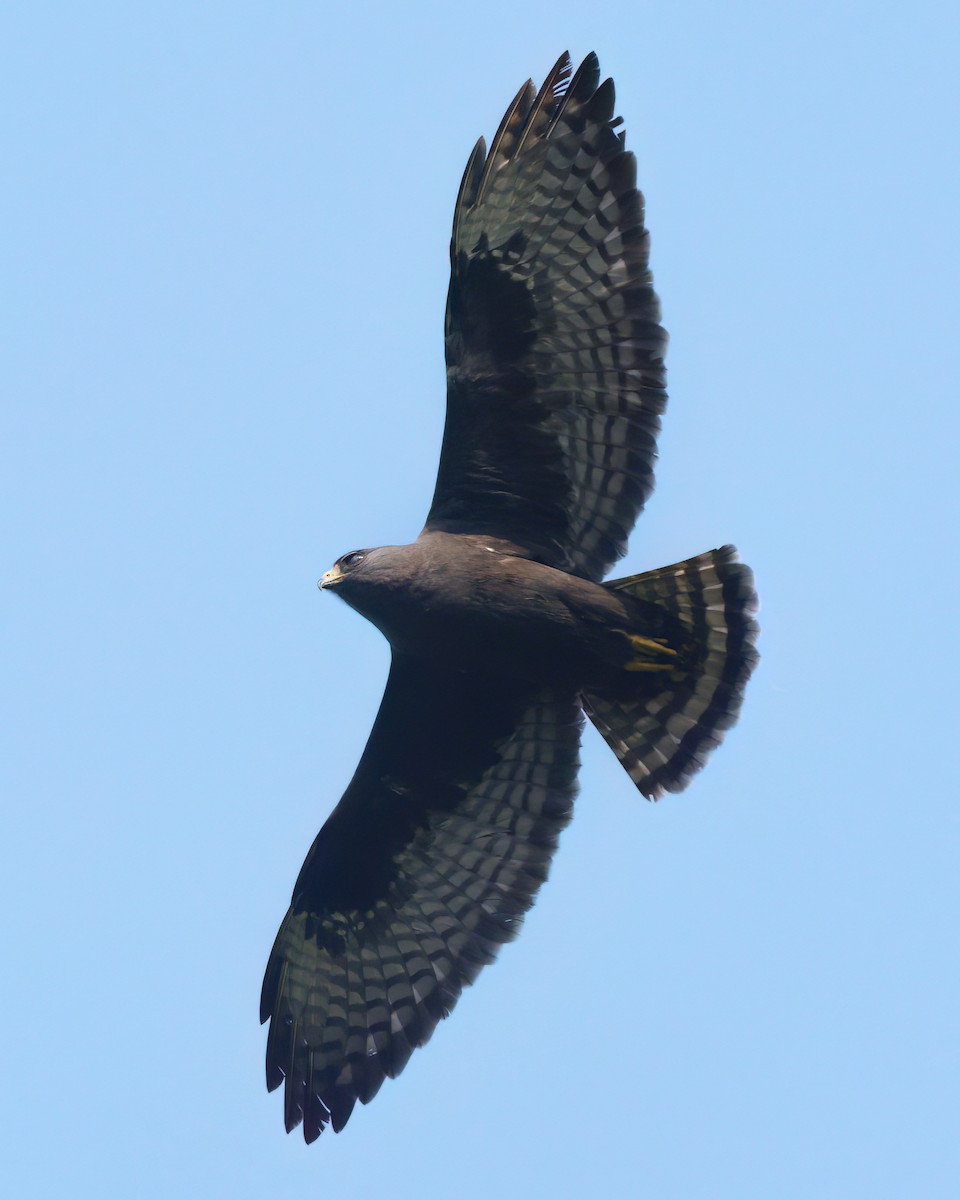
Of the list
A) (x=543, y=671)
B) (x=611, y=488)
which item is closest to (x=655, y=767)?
(x=543, y=671)

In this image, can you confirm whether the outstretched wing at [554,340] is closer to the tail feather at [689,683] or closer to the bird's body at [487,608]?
the bird's body at [487,608]

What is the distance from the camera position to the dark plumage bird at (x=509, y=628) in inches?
407

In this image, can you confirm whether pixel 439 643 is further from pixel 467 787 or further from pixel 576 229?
pixel 576 229

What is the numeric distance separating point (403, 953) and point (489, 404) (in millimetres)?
3501

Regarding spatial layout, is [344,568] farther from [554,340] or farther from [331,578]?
[554,340]

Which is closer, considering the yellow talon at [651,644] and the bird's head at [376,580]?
the bird's head at [376,580]

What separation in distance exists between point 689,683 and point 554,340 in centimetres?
215

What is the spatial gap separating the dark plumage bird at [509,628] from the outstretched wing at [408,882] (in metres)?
0.01

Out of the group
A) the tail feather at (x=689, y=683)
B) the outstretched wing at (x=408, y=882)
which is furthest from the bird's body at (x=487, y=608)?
the outstretched wing at (x=408, y=882)

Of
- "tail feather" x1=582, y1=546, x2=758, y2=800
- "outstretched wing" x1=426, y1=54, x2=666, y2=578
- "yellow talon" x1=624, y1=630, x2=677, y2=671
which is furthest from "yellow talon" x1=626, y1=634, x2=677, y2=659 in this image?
"outstretched wing" x1=426, y1=54, x2=666, y2=578

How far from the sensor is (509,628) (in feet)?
34.4

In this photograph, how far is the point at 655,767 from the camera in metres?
11.0

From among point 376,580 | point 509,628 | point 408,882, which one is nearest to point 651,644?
point 509,628

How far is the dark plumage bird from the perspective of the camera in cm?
1034
